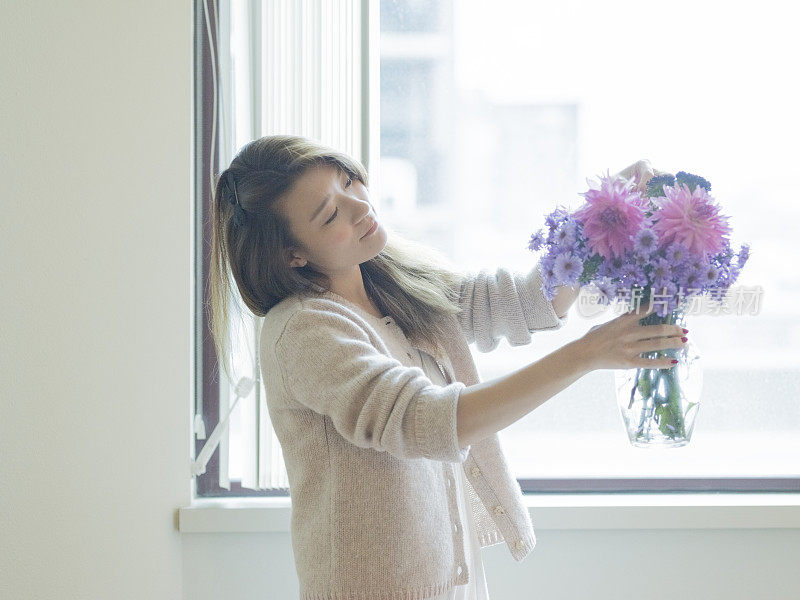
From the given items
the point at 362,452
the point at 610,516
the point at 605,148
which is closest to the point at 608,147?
the point at 605,148

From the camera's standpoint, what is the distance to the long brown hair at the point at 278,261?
1140mm

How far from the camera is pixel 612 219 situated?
37.0 inches

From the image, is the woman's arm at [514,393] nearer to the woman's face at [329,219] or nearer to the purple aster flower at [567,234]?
the purple aster flower at [567,234]

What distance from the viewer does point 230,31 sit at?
5.28ft

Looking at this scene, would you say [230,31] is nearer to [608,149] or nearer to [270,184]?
[270,184]

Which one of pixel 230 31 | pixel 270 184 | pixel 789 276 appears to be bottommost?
pixel 789 276

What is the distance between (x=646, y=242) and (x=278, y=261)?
51 cm

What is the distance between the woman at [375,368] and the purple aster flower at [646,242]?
0.09 meters

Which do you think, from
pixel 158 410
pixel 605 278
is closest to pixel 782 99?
pixel 605 278

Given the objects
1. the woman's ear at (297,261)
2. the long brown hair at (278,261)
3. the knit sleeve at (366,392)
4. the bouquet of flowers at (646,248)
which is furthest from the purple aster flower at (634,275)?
the woman's ear at (297,261)

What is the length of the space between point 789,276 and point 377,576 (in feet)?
3.95

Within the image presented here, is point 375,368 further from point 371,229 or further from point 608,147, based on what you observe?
point 608,147

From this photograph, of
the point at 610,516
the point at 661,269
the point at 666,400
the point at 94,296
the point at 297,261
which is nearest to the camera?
the point at 661,269

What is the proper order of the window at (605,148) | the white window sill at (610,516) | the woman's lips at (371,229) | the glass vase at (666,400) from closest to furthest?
the glass vase at (666,400)
the woman's lips at (371,229)
the white window sill at (610,516)
the window at (605,148)
